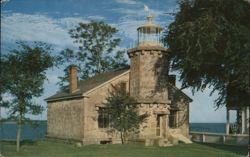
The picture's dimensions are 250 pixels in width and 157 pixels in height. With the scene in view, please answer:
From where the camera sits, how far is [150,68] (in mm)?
30906

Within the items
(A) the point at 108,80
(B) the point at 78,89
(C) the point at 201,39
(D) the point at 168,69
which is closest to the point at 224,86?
(C) the point at 201,39

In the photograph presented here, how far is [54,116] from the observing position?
37.1 metres

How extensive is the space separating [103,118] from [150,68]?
4.54m

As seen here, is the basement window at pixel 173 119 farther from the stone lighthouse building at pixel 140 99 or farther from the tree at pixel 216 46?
the tree at pixel 216 46

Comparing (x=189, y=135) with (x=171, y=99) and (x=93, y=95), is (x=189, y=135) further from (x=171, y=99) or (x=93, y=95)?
(x=93, y=95)

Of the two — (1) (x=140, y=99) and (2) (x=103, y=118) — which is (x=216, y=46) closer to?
(1) (x=140, y=99)

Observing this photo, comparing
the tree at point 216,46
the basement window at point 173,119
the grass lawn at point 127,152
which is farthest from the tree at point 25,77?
the basement window at point 173,119

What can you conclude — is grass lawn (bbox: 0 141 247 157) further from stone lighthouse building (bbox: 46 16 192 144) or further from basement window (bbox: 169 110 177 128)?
basement window (bbox: 169 110 177 128)

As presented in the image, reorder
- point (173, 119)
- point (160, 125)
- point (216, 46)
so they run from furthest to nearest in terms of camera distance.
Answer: point (173, 119)
point (160, 125)
point (216, 46)

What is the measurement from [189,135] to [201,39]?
11.5 meters

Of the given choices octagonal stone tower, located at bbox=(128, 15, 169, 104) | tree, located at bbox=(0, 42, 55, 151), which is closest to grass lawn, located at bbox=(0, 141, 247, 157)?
tree, located at bbox=(0, 42, 55, 151)

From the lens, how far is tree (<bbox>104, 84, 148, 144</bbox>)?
99.2ft

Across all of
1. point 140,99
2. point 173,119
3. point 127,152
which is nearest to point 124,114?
point 140,99

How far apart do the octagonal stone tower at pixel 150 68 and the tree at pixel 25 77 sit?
323 inches
